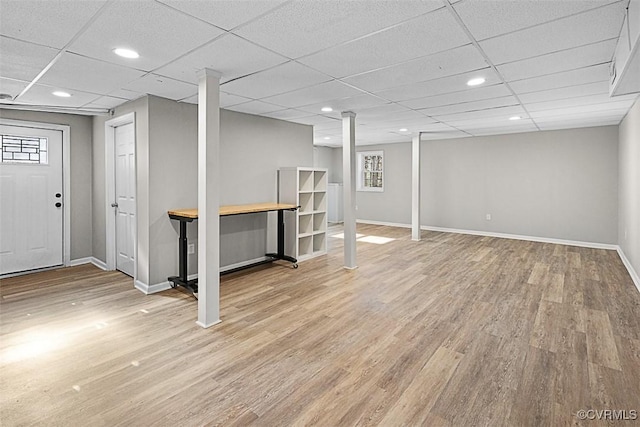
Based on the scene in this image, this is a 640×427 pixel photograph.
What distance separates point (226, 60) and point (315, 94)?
1.35m

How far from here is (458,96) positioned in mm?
4020

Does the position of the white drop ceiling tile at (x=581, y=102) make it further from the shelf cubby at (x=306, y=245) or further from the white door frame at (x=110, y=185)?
the white door frame at (x=110, y=185)

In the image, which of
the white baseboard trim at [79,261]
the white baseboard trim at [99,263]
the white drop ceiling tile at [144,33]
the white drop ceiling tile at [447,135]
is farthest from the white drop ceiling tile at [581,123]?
the white baseboard trim at [79,261]

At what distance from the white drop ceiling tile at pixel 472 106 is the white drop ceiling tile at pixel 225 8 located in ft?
10.8

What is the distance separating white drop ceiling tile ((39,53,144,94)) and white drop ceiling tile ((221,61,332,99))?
3.04ft

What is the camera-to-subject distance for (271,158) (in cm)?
552

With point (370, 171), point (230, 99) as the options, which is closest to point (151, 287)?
point (230, 99)

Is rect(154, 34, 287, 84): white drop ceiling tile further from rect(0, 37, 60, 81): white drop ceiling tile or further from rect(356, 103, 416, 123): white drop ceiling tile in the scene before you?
rect(356, 103, 416, 123): white drop ceiling tile

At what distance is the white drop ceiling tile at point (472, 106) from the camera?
423 cm

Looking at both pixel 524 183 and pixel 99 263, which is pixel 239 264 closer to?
pixel 99 263

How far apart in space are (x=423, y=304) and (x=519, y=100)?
280 centimetres

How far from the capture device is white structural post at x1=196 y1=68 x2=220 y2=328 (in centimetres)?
305

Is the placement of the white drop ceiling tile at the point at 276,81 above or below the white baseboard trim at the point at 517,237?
above

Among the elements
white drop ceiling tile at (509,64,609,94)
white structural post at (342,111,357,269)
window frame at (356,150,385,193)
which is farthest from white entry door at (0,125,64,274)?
window frame at (356,150,385,193)
